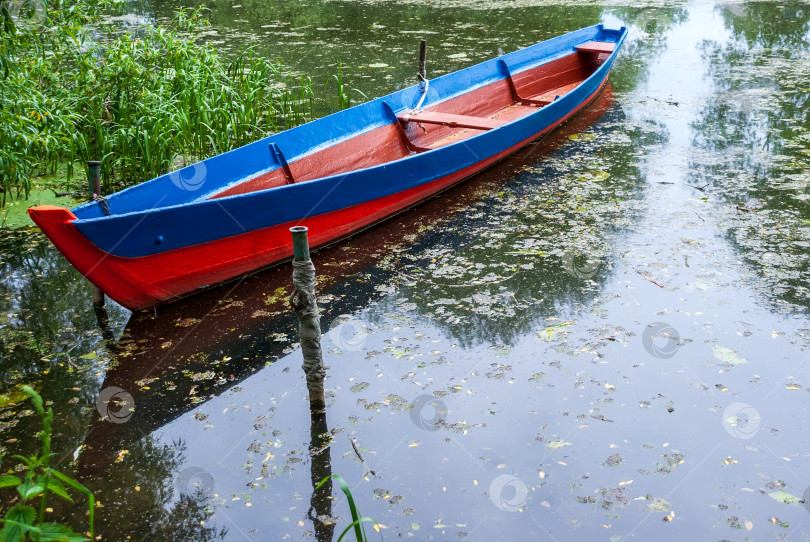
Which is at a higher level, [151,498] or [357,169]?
[357,169]

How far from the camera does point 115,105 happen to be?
5359 mm

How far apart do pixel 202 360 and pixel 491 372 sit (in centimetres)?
138

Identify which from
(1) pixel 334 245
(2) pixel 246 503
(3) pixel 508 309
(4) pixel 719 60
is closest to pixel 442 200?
(1) pixel 334 245

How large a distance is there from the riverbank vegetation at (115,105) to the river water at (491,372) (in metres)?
0.76

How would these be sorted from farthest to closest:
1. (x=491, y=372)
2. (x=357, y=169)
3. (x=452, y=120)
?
(x=452, y=120)
(x=357, y=169)
(x=491, y=372)

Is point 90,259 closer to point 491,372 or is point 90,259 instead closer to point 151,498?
point 151,498

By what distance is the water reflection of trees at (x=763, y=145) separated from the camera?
4.22 m

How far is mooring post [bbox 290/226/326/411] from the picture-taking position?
113 inches

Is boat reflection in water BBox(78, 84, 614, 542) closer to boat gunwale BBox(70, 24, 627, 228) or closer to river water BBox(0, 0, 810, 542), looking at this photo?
river water BBox(0, 0, 810, 542)

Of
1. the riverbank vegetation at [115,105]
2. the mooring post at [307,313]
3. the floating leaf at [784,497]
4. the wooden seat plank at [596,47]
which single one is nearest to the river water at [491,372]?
the floating leaf at [784,497]

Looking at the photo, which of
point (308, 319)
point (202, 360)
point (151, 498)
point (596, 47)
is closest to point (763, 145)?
point (596, 47)

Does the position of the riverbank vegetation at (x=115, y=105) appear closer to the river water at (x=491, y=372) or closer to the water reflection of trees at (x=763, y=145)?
the river water at (x=491, y=372)

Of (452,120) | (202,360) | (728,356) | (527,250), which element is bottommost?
(728,356)

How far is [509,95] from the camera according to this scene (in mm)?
6891
